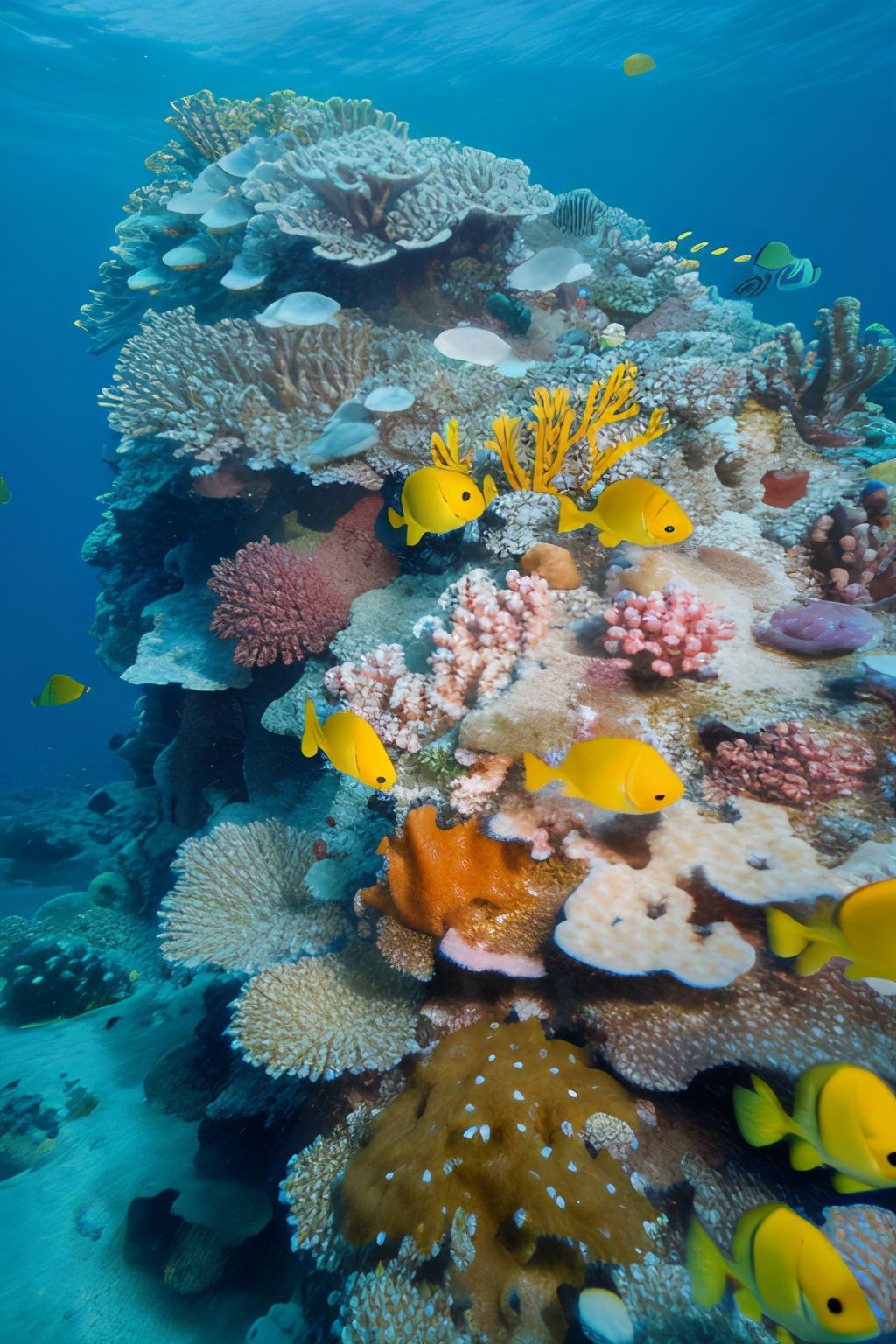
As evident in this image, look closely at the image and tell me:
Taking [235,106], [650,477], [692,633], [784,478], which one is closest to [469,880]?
[692,633]

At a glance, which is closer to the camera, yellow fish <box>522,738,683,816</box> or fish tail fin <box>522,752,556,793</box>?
yellow fish <box>522,738,683,816</box>

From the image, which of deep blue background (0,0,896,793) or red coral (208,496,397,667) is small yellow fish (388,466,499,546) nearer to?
red coral (208,496,397,667)

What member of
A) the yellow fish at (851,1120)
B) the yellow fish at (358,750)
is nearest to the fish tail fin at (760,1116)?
the yellow fish at (851,1120)

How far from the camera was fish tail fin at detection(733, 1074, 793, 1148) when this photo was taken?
1.80m

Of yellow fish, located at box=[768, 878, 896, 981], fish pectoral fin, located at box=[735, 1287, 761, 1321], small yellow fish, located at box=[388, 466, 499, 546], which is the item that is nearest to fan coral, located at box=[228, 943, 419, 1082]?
fish pectoral fin, located at box=[735, 1287, 761, 1321]

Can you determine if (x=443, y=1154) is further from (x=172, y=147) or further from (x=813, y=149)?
(x=813, y=149)

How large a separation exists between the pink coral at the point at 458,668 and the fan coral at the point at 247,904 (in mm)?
1231

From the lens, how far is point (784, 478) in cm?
455

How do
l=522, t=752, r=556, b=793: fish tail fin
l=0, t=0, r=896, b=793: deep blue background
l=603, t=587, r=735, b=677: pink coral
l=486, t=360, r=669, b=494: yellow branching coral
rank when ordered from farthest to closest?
1. l=0, t=0, r=896, b=793: deep blue background
2. l=486, t=360, r=669, b=494: yellow branching coral
3. l=603, t=587, r=735, b=677: pink coral
4. l=522, t=752, r=556, b=793: fish tail fin

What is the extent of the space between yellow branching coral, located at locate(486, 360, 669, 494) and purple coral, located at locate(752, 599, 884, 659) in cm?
157

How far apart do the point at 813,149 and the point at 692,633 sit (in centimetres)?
9470

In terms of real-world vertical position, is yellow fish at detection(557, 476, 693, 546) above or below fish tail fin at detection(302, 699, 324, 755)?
above

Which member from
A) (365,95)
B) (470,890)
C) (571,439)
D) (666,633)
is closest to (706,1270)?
(470,890)

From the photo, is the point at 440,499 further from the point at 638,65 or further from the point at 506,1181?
the point at 638,65
